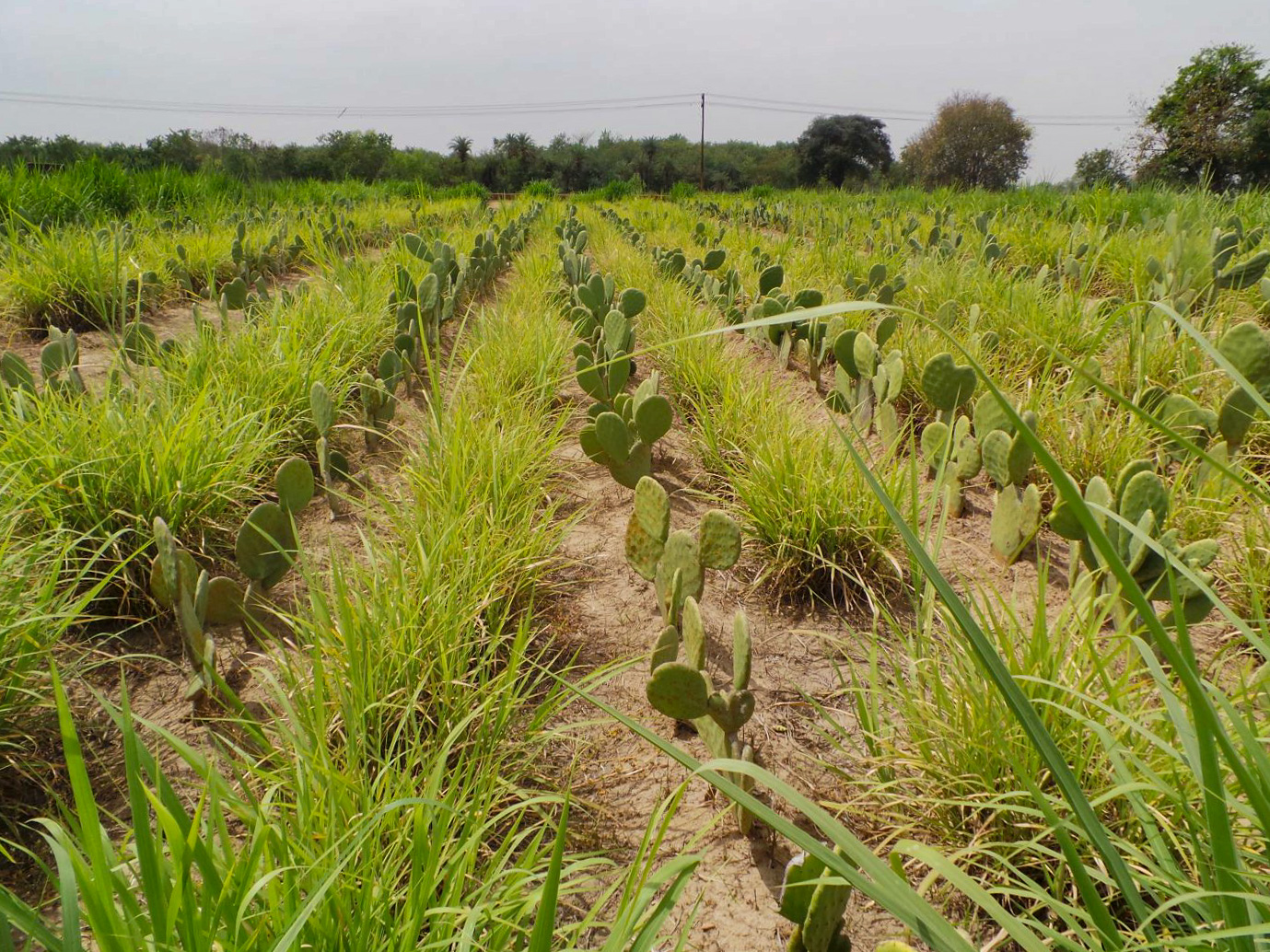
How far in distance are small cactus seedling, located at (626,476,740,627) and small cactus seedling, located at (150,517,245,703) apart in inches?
26.7

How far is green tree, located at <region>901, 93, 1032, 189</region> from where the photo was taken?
29.7 m

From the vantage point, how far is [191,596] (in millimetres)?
1171

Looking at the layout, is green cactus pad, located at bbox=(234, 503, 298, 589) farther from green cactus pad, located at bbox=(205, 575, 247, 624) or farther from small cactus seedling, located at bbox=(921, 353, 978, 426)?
small cactus seedling, located at bbox=(921, 353, 978, 426)

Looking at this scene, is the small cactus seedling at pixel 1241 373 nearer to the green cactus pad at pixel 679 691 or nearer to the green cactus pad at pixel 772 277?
the green cactus pad at pixel 679 691

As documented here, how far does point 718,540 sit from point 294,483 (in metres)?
0.76

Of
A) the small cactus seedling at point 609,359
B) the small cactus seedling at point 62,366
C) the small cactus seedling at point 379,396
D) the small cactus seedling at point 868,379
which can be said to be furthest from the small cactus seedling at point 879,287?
the small cactus seedling at point 62,366

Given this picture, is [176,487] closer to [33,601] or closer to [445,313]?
[33,601]

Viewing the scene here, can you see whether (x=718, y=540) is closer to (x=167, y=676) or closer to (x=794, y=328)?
(x=167, y=676)

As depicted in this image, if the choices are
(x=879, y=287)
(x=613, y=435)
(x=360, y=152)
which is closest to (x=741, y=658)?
(x=613, y=435)

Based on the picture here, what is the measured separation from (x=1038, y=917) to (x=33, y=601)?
4.76ft

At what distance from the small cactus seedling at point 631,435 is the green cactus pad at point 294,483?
23.8 inches

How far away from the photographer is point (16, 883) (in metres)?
0.86

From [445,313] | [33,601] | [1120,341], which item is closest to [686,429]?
[445,313]

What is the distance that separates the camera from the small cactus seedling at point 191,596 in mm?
1104
